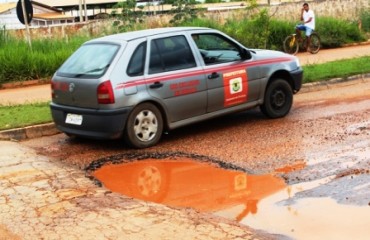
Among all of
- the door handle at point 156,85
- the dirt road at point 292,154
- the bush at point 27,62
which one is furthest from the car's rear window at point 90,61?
the bush at point 27,62

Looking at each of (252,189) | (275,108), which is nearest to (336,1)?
(275,108)

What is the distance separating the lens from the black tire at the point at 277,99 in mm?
9711

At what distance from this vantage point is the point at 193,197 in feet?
20.1

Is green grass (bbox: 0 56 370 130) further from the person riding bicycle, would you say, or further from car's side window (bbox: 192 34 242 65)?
the person riding bicycle

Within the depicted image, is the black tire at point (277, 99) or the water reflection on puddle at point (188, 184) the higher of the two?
the black tire at point (277, 99)

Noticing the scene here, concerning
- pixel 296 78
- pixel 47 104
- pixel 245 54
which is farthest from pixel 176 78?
pixel 47 104

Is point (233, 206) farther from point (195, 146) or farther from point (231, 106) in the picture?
point (231, 106)

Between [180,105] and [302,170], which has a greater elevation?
[180,105]

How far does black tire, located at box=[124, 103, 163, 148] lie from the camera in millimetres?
8062

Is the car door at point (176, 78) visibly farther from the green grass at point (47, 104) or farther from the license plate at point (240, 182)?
the green grass at point (47, 104)

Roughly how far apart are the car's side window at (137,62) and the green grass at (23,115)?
2.33 meters

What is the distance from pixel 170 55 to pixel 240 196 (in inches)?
126

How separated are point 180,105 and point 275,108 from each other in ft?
6.84

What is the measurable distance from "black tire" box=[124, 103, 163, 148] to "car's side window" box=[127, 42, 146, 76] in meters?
0.48
